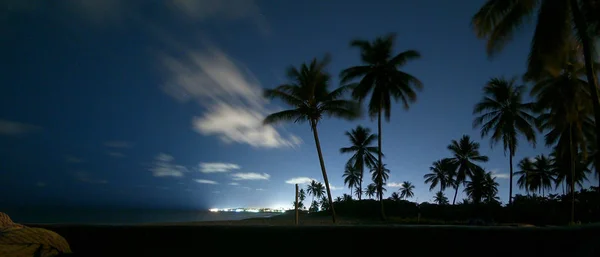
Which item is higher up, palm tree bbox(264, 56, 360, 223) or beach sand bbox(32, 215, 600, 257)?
palm tree bbox(264, 56, 360, 223)

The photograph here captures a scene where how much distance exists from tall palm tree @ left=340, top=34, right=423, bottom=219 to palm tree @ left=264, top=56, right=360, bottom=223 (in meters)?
3.00

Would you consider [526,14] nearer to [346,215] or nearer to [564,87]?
[564,87]

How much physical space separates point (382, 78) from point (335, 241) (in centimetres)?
2019

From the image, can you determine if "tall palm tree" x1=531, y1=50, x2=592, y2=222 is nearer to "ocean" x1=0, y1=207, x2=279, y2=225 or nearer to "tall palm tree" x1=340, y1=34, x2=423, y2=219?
"tall palm tree" x1=340, y1=34, x2=423, y2=219

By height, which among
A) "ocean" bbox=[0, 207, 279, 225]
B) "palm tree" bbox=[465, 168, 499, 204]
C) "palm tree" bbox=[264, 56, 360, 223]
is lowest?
"ocean" bbox=[0, 207, 279, 225]

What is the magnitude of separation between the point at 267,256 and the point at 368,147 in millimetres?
33476

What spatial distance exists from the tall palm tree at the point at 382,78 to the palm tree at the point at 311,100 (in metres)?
3.00

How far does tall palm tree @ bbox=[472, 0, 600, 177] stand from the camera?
8.38 meters

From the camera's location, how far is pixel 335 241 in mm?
2637

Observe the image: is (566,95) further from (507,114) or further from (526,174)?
(526,174)

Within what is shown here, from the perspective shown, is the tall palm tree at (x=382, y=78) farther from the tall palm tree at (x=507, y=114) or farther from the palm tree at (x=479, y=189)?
the palm tree at (x=479, y=189)

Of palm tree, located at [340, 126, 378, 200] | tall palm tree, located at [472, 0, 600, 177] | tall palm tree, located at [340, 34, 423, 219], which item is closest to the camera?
tall palm tree, located at [472, 0, 600, 177]

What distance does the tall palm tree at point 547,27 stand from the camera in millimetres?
8375

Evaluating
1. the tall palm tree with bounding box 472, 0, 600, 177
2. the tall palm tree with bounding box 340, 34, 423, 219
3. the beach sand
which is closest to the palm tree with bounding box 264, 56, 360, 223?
the tall palm tree with bounding box 340, 34, 423, 219
